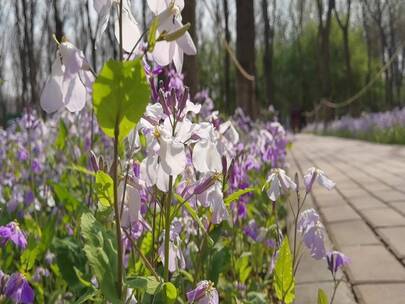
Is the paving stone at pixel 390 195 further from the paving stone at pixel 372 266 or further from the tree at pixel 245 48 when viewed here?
the tree at pixel 245 48

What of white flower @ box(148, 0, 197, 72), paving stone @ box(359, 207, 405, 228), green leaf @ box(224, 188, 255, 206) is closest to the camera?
white flower @ box(148, 0, 197, 72)

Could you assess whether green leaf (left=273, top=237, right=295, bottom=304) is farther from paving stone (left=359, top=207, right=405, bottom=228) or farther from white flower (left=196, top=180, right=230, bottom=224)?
paving stone (left=359, top=207, right=405, bottom=228)

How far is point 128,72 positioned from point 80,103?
Answer: 121mm

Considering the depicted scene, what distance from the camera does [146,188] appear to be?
1.21m

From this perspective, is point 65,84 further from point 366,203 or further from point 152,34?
point 366,203

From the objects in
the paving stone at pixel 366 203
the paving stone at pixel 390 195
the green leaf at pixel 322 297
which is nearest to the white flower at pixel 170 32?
the green leaf at pixel 322 297

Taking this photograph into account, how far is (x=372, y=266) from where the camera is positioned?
2072 mm

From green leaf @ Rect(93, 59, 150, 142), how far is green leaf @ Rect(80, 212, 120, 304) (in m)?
0.26

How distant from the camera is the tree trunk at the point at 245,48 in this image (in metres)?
7.95

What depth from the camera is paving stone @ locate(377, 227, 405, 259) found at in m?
2.25

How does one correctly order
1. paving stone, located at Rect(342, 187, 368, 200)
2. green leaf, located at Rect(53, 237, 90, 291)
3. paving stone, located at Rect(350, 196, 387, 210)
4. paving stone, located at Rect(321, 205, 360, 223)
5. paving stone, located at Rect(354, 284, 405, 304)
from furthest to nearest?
paving stone, located at Rect(342, 187, 368, 200), paving stone, located at Rect(350, 196, 387, 210), paving stone, located at Rect(321, 205, 360, 223), green leaf, located at Rect(53, 237, 90, 291), paving stone, located at Rect(354, 284, 405, 304)

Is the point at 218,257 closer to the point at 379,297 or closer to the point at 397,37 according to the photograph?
the point at 379,297

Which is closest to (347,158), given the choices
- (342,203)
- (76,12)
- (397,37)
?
(342,203)

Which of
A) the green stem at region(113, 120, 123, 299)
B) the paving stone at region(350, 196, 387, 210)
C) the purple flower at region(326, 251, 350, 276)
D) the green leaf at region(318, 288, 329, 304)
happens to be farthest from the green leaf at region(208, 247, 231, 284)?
the paving stone at region(350, 196, 387, 210)
